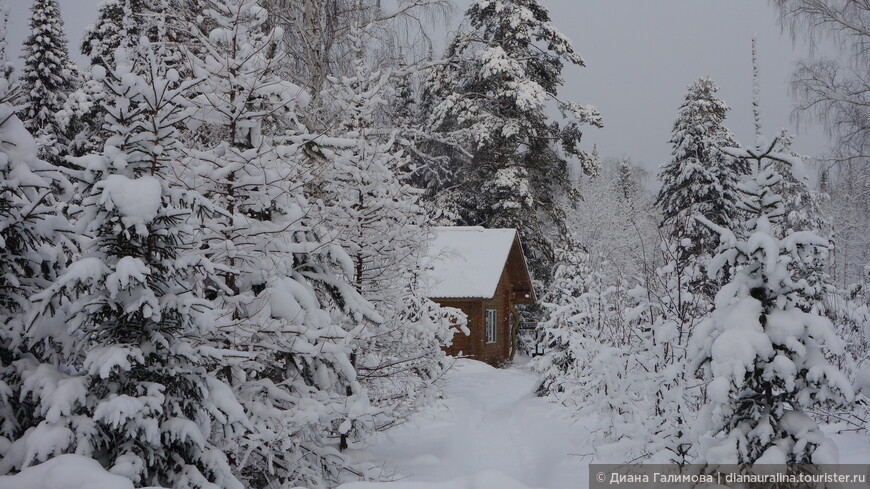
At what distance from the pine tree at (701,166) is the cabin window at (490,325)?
8.08 m

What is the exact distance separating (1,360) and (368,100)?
18.1 feet

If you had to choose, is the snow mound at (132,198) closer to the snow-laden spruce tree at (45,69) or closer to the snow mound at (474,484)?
the snow mound at (474,484)

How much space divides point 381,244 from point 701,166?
21225mm

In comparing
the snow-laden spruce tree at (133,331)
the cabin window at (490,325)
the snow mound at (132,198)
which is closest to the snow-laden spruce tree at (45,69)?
the cabin window at (490,325)

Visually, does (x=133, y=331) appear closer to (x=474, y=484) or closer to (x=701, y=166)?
(x=474, y=484)

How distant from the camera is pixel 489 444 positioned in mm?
11359

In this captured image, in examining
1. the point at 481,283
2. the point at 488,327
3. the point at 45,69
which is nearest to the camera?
the point at 481,283

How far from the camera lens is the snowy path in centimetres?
861

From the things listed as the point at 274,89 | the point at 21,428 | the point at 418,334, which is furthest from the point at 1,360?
the point at 418,334

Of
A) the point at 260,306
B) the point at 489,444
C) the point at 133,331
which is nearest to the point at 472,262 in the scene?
the point at 489,444

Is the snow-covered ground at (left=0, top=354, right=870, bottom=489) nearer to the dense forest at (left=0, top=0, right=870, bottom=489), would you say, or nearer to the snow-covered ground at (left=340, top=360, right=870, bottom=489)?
the snow-covered ground at (left=340, top=360, right=870, bottom=489)

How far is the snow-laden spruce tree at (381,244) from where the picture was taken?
8117 mm

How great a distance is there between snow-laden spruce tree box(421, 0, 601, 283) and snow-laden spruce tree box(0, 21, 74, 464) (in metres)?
19.8

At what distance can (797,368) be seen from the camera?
4617 mm
